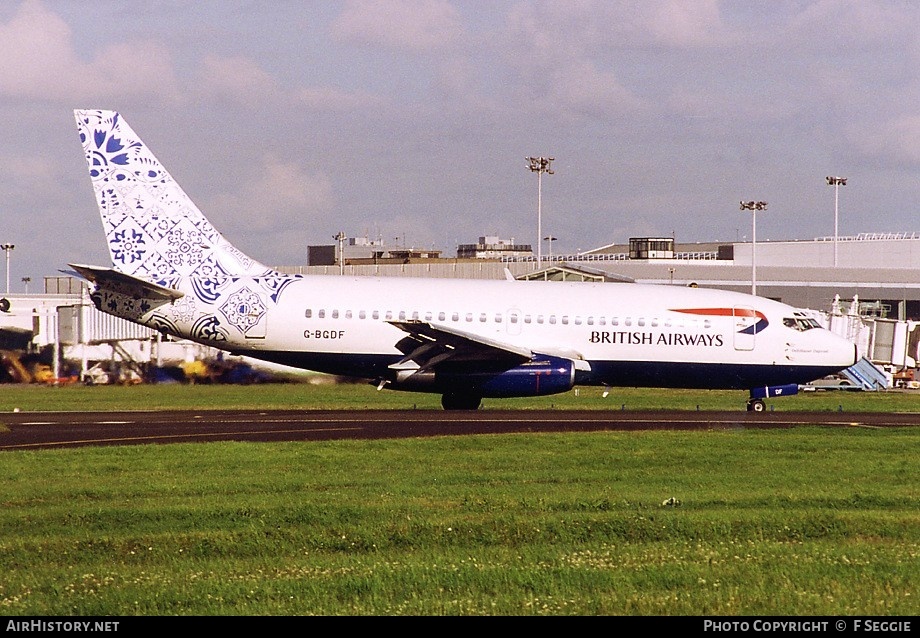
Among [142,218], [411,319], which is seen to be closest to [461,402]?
[411,319]

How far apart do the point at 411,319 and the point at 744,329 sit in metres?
10.4

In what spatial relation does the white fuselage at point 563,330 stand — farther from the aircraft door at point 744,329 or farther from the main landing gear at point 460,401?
the main landing gear at point 460,401

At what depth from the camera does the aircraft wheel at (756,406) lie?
130 feet

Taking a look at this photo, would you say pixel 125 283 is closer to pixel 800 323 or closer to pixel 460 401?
pixel 460 401

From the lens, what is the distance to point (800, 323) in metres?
40.2

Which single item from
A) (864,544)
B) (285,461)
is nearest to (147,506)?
(285,461)

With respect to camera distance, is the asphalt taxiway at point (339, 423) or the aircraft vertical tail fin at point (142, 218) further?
the aircraft vertical tail fin at point (142, 218)

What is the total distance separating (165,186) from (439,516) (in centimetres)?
2605

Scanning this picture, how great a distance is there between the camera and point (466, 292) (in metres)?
39.5

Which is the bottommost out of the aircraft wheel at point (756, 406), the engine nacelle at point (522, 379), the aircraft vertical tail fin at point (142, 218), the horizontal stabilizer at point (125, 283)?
the aircraft wheel at point (756, 406)

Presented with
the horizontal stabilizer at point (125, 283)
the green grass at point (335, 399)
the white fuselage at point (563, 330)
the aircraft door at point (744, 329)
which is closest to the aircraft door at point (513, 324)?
the white fuselage at point (563, 330)

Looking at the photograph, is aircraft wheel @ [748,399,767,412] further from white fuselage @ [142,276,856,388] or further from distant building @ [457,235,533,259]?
distant building @ [457,235,533,259]

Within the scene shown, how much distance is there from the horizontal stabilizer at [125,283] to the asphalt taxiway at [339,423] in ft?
11.9

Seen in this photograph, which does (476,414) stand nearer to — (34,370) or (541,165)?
(34,370)
